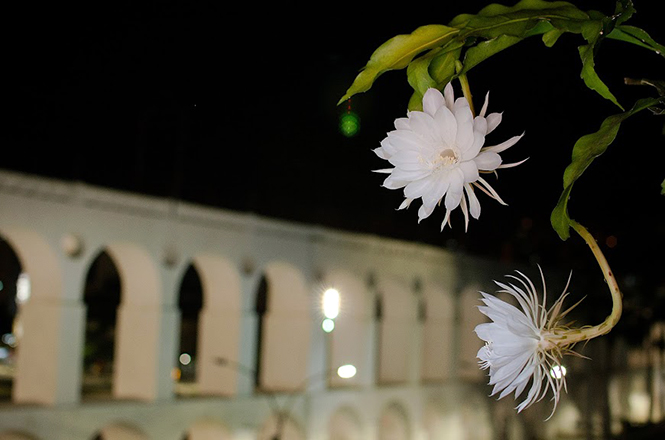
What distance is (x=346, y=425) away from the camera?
88.0 ft

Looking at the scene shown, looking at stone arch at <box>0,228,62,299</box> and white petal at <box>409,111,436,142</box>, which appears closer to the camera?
white petal at <box>409,111,436,142</box>

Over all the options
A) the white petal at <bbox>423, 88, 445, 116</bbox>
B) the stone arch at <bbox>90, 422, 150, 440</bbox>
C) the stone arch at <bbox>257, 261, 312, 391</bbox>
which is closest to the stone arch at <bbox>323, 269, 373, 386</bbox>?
the stone arch at <bbox>257, 261, 312, 391</bbox>

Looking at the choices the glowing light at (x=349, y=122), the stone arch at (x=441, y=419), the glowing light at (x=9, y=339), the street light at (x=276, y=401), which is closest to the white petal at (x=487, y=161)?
the glowing light at (x=349, y=122)

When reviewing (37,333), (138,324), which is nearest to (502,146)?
(37,333)

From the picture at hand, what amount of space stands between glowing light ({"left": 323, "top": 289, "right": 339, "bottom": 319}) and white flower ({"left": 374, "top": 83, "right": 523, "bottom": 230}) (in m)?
24.9

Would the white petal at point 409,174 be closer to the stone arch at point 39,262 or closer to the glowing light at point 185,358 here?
the stone arch at point 39,262

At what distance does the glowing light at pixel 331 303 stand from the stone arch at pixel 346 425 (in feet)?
9.68

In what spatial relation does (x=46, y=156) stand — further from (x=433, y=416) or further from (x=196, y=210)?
(x=433, y=416)

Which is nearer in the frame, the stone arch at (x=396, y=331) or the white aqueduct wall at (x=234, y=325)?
the white aqueduct wall at (x=234, y=325)

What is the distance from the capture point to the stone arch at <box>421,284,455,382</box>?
31.3 m

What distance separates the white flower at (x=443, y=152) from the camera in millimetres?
904

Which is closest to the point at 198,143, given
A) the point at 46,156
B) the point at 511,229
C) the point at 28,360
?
the point at 46,156

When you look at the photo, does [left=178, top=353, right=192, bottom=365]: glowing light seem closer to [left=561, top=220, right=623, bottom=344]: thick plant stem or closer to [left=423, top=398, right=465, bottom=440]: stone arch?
[left=423, top=398, right=465, bottom=440]: stone arch

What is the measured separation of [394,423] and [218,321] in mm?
8975
